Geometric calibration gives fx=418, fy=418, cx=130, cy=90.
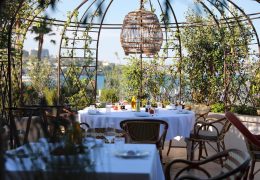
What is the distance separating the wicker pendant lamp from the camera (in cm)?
696

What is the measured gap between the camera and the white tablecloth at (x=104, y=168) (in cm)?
192

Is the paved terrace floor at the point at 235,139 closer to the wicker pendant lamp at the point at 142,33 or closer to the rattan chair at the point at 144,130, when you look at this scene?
the rattan chair at the point at 144,130

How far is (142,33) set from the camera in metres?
7.05

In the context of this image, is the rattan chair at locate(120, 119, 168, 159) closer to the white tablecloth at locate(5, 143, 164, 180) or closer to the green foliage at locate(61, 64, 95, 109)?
the white tablecloth at locate(5, 143, 164, 180)

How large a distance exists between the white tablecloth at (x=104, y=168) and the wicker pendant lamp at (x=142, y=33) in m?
3.71

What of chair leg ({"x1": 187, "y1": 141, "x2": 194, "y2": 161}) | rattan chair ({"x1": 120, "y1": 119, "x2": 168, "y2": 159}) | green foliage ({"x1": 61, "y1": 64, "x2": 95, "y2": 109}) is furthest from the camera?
green foliage ({"x1": 61, "y1": 64, "x2": 95, "y2": 109})

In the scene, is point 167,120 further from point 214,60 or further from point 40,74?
point 40,74

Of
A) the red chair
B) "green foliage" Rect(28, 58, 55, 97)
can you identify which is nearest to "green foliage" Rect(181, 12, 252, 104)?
the red chair

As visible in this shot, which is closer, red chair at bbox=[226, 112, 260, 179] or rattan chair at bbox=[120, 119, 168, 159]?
red chair at bbox=[226, 112, 260, 179]

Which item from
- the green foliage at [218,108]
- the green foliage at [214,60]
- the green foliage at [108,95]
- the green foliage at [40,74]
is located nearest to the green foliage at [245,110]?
the green foliage at [218,108]

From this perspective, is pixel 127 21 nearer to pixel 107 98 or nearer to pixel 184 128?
pixel 184 128

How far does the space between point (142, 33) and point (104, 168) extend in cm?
471

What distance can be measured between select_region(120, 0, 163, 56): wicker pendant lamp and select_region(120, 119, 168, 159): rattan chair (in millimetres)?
2158

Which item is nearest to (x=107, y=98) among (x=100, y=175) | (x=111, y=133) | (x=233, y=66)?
(x=233, y=66)
